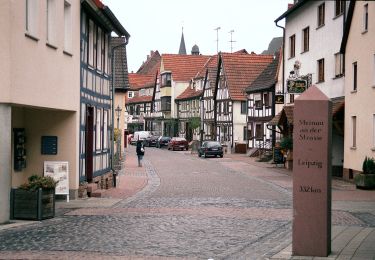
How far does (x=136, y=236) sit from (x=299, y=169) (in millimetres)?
3861

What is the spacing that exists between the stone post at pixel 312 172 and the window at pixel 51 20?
8758 millimetres

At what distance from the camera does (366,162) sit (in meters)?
25.5

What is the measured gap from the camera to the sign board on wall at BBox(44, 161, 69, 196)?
60.7 ft

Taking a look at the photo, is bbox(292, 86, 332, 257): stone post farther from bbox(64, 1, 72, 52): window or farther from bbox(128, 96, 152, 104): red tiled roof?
bbox(128, 96, 152, 104): red tiled roof

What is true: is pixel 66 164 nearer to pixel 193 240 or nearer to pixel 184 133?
pixel 193 240

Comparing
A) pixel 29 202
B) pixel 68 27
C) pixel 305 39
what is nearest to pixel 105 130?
pixel 68 27

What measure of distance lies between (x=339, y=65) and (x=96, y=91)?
1371cm

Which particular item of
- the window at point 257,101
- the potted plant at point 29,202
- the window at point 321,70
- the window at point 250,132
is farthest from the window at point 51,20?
the window at point 250,132

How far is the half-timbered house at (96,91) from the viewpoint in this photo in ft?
68.3

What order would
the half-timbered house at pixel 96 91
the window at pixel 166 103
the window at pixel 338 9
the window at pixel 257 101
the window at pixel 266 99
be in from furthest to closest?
the window at pixel 166 103, the window at pixel 257 101, the window at pixel 266 99, the window at pixel 338 9, the half-timbered house at pixel 96 91

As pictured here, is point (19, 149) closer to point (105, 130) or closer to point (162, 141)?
point (105, 130)

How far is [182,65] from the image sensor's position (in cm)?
9181

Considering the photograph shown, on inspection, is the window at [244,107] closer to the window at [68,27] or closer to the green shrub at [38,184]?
the window at [68,27]

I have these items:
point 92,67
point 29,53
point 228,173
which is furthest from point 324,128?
point 228,173
